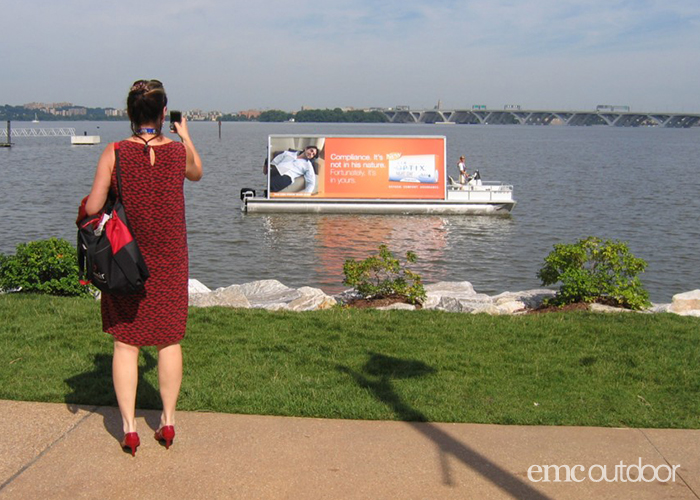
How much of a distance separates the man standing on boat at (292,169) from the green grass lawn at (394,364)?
18763 mm

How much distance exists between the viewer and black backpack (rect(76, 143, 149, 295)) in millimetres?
4023

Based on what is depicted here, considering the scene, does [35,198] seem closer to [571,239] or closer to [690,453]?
[571,239]

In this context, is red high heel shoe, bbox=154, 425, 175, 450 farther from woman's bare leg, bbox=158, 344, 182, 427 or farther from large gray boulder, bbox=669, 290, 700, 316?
large gray boulder, bbox=669, 290, 700, 316

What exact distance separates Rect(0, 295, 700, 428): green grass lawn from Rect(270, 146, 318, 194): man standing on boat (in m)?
18.8

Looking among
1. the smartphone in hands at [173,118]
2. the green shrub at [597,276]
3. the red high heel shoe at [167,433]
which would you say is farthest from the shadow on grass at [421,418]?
the green shrub at [597,276]

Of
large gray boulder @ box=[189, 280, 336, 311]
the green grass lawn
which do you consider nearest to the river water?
large gray boulder @ box=[189, 280, 336, 311]

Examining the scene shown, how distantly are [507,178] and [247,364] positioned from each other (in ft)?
130

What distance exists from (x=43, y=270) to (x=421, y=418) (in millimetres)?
5740

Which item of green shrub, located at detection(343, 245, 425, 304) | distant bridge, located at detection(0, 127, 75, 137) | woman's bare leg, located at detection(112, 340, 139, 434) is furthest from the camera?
distant bridge, located at detection(0, 127, 75, 137)

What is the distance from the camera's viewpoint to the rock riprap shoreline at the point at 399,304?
30.7 ft

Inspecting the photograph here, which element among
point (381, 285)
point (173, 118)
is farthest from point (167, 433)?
point (381, 285)

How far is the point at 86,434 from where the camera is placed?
450 cm

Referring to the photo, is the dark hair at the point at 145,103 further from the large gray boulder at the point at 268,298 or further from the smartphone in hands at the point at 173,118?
the large gray boulder at the point at 268,298

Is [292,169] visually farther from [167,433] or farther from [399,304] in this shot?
[167,433]
